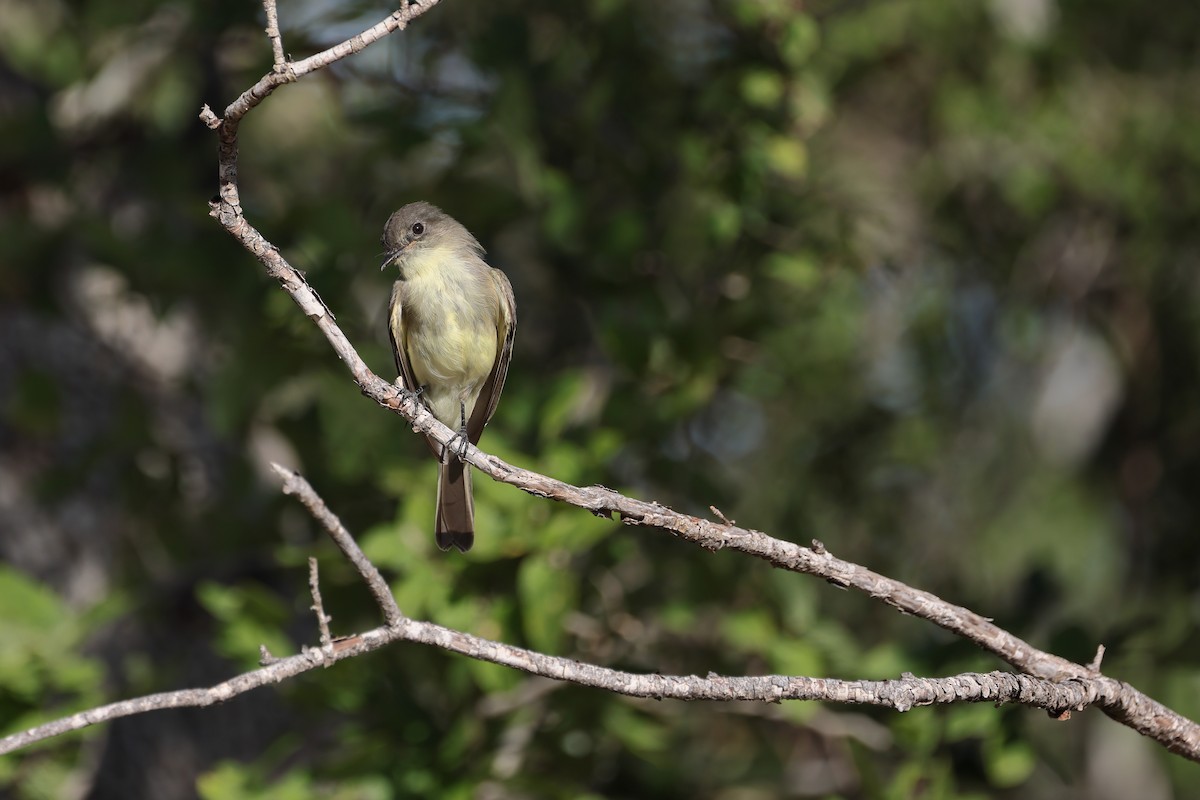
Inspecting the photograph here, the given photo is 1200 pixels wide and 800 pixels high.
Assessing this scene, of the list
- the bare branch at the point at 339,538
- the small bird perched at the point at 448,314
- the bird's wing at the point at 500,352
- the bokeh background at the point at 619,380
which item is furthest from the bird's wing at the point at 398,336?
the bare branch at the point at 339,538

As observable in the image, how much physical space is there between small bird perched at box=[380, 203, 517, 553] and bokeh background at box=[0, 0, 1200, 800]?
0.12 metres

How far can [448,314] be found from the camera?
4.65 metres

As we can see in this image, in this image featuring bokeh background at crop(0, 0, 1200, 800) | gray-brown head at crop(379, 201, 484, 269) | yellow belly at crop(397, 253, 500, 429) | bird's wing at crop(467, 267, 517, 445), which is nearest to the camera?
bokeh background at crop(0, 0, 1200, 800)

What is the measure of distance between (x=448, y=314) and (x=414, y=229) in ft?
1.04

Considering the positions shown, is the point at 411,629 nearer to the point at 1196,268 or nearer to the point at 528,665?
the point at 528,665

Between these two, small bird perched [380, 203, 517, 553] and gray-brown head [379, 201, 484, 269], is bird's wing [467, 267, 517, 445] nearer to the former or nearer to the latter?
small bird perched [380, 203, 517, 553]

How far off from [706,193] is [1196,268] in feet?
9.79

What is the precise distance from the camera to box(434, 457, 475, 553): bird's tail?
4090 millimetres

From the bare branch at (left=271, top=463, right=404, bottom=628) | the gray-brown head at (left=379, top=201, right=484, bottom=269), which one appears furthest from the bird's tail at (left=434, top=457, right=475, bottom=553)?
the bare branch at (left=271, top=463, right=404, bottom=628)

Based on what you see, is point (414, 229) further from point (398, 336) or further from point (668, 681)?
point (668, 681)

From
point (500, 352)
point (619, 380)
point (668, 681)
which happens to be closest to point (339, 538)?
point (668, 681)

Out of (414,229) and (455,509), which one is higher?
(414,229)

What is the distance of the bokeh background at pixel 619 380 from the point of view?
4309 millimetres

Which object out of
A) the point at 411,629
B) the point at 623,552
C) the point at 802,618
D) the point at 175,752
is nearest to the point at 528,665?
the point at 411,629
